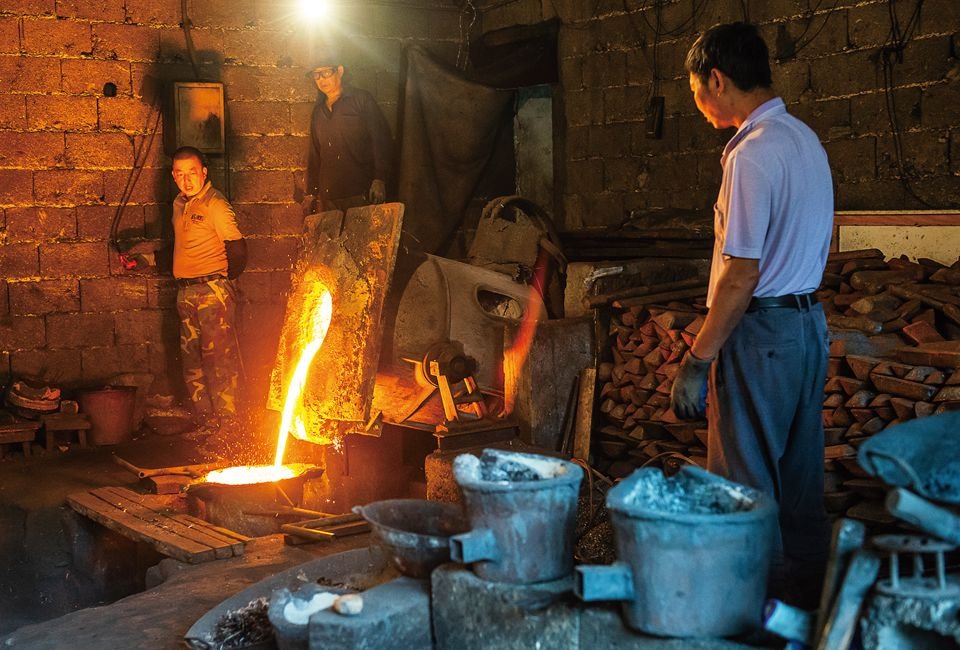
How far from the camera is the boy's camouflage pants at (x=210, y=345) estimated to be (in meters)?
9.20

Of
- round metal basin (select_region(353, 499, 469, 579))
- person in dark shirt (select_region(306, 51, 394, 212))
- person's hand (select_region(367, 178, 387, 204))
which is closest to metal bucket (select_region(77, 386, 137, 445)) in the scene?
person in dark shirt (select_region(306, 51, 394, 212))

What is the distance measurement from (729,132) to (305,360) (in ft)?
12.3

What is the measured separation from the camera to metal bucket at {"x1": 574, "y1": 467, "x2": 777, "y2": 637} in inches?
119

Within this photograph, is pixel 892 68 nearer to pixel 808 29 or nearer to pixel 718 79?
pixel 808 29

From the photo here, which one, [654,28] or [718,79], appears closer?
[718,79]

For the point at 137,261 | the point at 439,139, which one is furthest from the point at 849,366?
the point at 137,261

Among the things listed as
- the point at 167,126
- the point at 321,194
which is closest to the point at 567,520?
the point at 321,194

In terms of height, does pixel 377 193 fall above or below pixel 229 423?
above

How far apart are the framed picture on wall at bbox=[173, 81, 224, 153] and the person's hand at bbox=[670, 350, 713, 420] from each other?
22.4 feet

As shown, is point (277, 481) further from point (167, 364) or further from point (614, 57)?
point (614, 57)

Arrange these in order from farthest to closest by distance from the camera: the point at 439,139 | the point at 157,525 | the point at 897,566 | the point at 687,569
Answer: the point at 439,139 → the point at 157,525 → the point at 687,569 → the point at 897,566

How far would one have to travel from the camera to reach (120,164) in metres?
9.45

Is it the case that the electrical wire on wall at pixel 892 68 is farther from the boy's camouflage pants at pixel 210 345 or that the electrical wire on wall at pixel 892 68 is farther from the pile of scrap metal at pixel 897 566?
the boy's camouflage pants at pixel 210 345

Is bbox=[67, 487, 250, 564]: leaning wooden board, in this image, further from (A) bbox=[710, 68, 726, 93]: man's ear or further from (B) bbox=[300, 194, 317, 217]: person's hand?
(A) bbox=[710, 68, 726, 93]: man's ear
